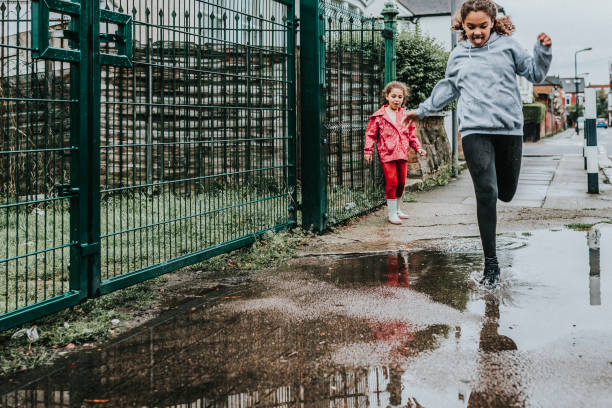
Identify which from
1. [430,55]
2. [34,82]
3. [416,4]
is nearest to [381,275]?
[34,82]

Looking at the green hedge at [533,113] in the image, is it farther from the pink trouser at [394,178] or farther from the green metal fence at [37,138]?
the green metal fence at [37,138]

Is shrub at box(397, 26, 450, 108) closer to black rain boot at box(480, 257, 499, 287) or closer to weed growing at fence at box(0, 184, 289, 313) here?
weed growing at fence at box(0, 184, 289, 313)

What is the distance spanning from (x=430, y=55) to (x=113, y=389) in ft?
34.5

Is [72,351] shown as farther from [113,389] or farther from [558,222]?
[558,222]

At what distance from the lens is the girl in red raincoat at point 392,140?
302 inches

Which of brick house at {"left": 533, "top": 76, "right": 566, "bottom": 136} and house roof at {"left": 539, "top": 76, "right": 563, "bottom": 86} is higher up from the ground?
house roof at {"left": 539, "top": 76, "right": 563, "bottom": 86}

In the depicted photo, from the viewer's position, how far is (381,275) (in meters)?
5.10

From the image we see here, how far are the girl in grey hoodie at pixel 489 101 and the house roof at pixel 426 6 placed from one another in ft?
123

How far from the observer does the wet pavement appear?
2.83 meters

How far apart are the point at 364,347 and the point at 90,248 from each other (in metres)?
1.66

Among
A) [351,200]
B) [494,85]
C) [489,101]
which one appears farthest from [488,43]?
[351,200]

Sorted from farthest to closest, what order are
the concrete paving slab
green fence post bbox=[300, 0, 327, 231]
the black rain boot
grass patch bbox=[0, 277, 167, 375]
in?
1. the concrete paving slab
2. green fence post bbox=[300, 0, 327, 231]
3. the black rain boot
4. grass patch bbox=[0, 277, 167, 375]

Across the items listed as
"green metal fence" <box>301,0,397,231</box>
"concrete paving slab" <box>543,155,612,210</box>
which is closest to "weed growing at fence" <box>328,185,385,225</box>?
"green metal fence" <box>301,0,397,231</box>

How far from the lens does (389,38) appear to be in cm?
915
